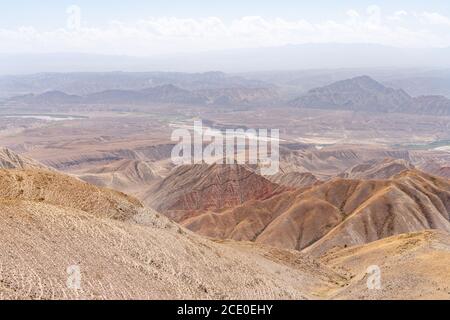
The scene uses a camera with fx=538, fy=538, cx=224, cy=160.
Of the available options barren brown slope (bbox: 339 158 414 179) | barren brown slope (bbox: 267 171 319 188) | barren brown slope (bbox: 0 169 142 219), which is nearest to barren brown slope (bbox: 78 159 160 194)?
barren brown slope (bbox: 267 171 319 188)

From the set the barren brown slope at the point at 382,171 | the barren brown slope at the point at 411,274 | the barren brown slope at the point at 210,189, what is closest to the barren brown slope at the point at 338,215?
the barren brown slope at the point at 210,189

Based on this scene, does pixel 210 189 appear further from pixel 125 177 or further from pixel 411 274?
pixel 411 274

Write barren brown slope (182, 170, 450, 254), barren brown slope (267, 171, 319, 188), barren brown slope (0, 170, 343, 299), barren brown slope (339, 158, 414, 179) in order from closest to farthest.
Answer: barren brown slope (0, 170, 343, 299) < barren brown slope (182, 170, 450, 254) < barren brown slope (267, 171, 319, 188) < barren brown slope (339, 158, 414, 179)

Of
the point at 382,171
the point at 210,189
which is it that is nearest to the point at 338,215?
A: the point at 210,189

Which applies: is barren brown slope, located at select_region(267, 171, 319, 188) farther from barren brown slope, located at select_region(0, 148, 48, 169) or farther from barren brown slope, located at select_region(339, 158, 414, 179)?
barren brown slope, located at select_region(0, 148, 48, 169)
